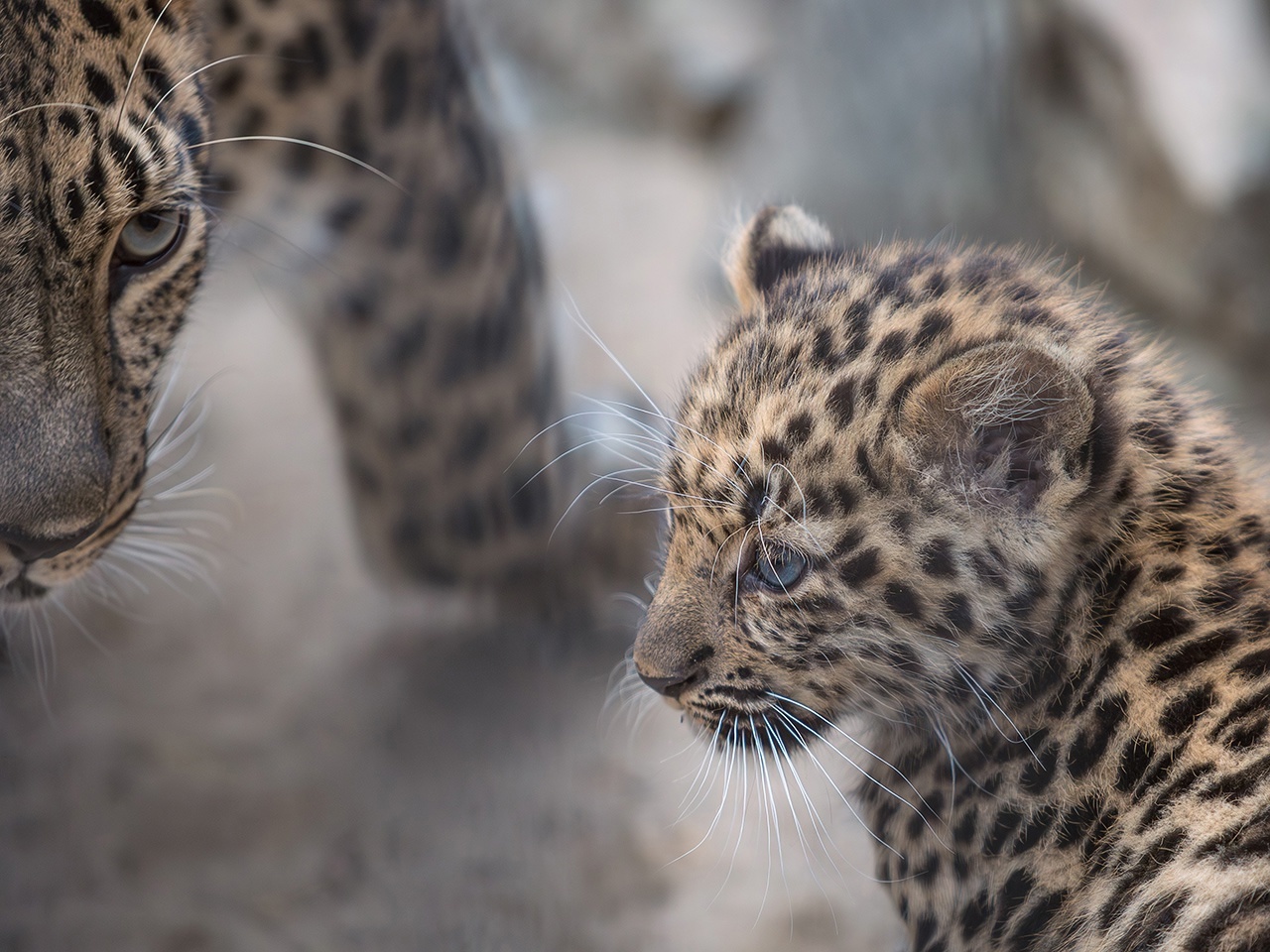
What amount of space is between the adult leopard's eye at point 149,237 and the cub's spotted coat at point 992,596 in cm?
132

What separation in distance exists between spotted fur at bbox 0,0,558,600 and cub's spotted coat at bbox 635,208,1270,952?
134 cm

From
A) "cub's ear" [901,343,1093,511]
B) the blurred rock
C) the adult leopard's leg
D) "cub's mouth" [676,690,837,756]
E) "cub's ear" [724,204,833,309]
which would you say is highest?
the blurred rock

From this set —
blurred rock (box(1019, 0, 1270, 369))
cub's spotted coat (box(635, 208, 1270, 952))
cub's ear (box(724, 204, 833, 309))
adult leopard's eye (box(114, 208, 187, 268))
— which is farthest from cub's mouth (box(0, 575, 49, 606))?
blurred rock (box(1019, 0, 1270, 369))

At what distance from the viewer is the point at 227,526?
5.51 m

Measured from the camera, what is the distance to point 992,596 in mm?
2377

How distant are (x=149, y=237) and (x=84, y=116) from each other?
0.36m

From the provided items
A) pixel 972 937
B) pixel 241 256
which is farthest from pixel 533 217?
pixel 972 937

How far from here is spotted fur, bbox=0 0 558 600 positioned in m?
2.54

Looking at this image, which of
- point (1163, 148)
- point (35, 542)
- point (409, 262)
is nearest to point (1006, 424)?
point (35, 542)

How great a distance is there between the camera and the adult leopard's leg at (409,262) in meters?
3.82

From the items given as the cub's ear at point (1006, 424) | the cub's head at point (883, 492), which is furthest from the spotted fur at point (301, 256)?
the cub's ear at point (1006, 424)

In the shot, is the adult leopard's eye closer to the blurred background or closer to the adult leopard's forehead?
the adult leopard's forehead

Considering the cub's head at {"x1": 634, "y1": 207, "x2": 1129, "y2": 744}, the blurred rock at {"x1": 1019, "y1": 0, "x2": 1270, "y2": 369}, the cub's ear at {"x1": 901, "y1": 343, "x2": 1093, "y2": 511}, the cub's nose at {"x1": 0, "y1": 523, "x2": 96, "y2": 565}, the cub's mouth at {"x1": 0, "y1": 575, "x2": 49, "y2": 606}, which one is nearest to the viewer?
the cub's ear at {"x1": 901, "y1": 343, "x2": 1093, "y2": 511}

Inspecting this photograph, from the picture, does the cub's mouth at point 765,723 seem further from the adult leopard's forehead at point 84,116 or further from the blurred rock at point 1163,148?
the blurred rock at point 1163,148
